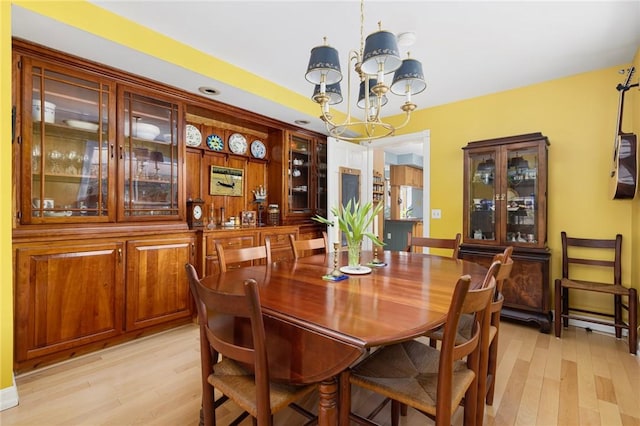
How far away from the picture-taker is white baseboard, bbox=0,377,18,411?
1764 millimetres

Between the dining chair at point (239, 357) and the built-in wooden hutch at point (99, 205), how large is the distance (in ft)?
5.44

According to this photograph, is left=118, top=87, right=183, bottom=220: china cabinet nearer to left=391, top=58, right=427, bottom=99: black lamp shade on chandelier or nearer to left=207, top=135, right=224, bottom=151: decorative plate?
left=207, top=135, right=224, bottom=151: decorative plate

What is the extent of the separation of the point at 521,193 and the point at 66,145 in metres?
4.24

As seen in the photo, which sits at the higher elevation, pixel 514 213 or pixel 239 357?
pixel 514 213

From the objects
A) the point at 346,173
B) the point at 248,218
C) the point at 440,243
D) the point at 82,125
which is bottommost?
the point at 440,243

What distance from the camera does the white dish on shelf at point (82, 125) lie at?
7.77 ft

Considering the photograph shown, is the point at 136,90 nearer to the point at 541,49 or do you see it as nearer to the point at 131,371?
the point at 131,371

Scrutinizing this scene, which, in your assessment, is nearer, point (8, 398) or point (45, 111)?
point (8, 398)

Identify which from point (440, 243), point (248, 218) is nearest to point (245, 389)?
point (440, 243)

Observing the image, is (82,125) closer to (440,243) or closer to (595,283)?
(440,243)

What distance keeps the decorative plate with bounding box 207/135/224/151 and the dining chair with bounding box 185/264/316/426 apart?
2597 mm

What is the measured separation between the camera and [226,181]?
12.4 ft

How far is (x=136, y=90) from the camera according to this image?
2.70 meters

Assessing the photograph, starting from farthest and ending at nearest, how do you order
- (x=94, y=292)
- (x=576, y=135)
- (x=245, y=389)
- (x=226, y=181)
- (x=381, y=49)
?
1. (x=226, y=181)
2. (x=576, y=135)
3. (x=94, y=292)
4. (x=381, y=49)
5. (x=245, y=389)
